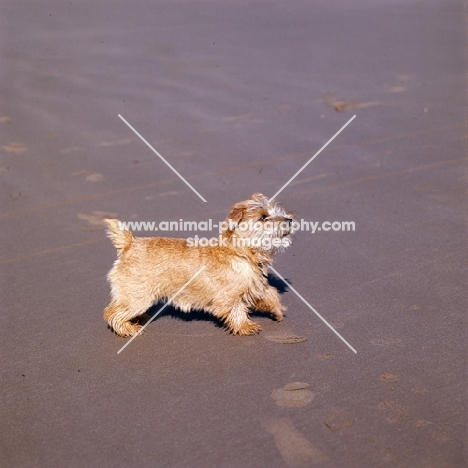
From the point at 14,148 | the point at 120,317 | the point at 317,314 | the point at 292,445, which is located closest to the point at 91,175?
the point at 14,148

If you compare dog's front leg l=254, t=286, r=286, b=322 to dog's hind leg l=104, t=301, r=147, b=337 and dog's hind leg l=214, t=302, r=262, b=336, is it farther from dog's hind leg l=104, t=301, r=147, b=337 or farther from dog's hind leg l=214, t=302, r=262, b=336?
dog's hind leg l=104, t=301, r=147, b=337

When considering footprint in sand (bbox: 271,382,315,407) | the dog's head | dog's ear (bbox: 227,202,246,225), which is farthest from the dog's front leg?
footprint in sand (bbox: 271,382,315,407)

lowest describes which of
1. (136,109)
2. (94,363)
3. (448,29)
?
(94,363)

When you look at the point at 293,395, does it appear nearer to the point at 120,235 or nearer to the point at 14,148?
the point at 120,235

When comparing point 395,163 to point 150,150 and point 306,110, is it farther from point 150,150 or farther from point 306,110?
point 150,150

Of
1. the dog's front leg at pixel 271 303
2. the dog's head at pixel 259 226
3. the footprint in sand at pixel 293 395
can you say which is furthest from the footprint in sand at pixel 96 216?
the footprint in sand at pixel 293 395

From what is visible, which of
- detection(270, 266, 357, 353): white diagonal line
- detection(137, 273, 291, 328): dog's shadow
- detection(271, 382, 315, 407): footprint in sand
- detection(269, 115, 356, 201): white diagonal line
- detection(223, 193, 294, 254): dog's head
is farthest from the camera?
detection(269, 115, 356, 201): white diagonal line

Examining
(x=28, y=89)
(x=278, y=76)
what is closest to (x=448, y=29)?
(x=278, y=76)
